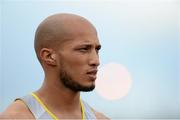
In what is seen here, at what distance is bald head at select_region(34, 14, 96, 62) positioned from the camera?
424cm

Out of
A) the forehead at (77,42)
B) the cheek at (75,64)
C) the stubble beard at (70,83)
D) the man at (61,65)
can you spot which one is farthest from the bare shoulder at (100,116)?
the forehead at (77,42)

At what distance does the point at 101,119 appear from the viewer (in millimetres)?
4836

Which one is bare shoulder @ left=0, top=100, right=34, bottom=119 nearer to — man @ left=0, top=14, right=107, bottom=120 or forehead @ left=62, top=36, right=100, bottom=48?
man @ left=0, top=14, right=107, bottom=120

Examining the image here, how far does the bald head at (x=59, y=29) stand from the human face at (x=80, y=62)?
78 millimetres

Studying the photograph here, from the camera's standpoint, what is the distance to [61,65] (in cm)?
429

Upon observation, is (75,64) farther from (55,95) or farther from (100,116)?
(100,116)

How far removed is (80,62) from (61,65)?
22cm

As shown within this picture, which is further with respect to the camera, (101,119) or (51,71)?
(101,119)

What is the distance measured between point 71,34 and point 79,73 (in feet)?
1.41

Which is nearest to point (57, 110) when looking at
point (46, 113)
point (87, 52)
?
point (46, 113)

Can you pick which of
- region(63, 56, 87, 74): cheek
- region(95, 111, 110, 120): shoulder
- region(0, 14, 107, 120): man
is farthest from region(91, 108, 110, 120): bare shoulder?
region(63, 56, 87, 74): cheek

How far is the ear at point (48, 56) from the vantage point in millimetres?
4312

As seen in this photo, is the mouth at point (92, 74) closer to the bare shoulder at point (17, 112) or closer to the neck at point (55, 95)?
the neck at point (55, 95)

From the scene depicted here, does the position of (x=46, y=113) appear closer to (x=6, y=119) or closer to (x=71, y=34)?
(x=6, y=119)
